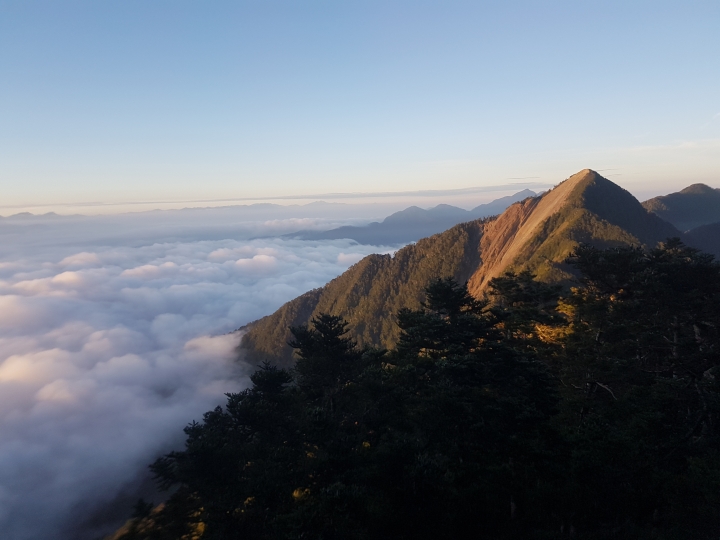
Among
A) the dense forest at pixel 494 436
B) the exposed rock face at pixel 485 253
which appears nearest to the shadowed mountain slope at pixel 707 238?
the exposed rock face at pixel 485 253

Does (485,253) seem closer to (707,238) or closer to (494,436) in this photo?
(707,238)

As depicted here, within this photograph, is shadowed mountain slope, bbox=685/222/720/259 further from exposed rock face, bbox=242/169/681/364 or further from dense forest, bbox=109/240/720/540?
dense forest, bbox=109/240/720/540

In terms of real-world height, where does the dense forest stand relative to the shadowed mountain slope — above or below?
above

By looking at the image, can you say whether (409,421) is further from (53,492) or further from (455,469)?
(53,492)

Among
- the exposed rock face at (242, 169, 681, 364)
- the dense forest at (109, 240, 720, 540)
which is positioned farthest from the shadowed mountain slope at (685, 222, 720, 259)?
the dense forest at (109, 240, 720, 540)

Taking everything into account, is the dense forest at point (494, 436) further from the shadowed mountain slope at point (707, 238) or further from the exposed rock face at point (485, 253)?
the shadowed mountain slope at point (707, 238)

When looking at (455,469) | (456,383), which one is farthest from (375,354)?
(455,469)
